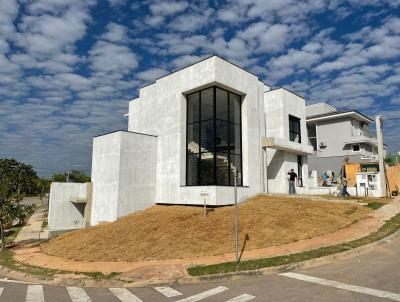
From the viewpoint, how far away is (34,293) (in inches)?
332

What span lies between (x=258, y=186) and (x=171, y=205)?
5.70m

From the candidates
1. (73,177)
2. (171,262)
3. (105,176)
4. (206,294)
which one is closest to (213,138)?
(105,176)

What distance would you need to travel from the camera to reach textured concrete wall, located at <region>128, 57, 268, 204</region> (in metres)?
18.2

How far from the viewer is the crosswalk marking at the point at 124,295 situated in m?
7.45

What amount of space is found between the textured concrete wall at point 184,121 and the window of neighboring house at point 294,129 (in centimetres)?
377

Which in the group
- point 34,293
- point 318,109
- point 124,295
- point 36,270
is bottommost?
point 36,270

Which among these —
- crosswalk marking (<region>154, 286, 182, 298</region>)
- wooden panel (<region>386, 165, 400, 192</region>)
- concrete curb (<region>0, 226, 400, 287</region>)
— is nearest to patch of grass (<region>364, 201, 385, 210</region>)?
wooden panel (<region>386, 165, 400, 192</region>)

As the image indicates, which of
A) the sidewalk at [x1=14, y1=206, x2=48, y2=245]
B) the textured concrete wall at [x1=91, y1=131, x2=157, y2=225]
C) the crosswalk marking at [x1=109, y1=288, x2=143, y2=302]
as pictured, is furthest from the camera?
the sidewalk at [x1=14, y1=206, x2=48, y2=245]

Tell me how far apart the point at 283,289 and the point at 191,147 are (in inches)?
528

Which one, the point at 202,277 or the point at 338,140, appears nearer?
the point at 202,277

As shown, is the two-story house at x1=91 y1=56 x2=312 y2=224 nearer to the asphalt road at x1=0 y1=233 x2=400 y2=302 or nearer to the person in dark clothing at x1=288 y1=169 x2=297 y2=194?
the person in dark clothing at x1=288 y1=169 x2=297 y2=194

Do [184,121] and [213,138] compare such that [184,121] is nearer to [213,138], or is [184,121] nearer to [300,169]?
[213,138]

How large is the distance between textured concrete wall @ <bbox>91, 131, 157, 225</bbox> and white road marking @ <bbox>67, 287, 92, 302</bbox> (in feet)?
31.9

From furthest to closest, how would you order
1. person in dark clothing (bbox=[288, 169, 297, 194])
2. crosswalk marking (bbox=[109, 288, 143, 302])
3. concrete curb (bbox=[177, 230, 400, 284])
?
1. person in dark clothing (bbox=[288, 169, 297, 194])
2. concrete curb (bbox=[177, 230, 400, 284])
3. crosswalk marking (bbox=[109, 288, 143, 302])
